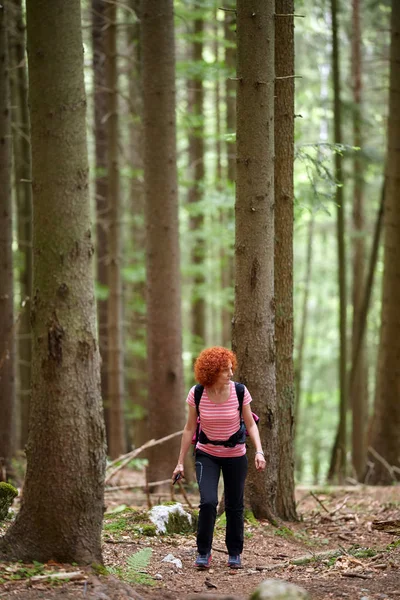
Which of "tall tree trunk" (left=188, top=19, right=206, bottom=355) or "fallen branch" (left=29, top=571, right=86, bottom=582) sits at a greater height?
"tall tree trunk" (left=188, top=19, right=206, bottom=355)

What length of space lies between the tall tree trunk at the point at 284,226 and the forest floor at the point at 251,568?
0.97m

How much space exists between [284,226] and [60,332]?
3.97 m

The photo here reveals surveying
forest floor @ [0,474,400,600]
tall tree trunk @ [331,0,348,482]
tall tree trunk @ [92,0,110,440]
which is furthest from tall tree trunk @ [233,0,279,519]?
tall tree trunk @ [92,0,110,440]

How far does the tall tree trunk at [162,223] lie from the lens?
10672 millimetres

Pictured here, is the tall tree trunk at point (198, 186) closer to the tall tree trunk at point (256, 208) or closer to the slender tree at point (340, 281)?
the slender tree at point (340, 281)

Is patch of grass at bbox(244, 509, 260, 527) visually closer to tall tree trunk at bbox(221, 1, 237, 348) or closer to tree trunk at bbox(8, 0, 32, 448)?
→ tall tree trunk at bbox(221, 1, 237, 348)

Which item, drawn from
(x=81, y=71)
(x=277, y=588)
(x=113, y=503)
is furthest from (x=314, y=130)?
(x=277, y=588)

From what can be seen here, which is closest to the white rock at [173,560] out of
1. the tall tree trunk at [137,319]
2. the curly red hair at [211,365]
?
the curly red hair at [211,365]

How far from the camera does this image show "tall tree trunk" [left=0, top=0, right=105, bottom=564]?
5.50 meters

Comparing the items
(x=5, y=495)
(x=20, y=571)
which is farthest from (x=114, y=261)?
(x=20, y=571)

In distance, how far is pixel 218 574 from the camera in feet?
21.0

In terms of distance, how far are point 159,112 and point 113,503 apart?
5.57 meters

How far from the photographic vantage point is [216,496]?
21.1 ft

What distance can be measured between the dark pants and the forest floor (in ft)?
0.90
